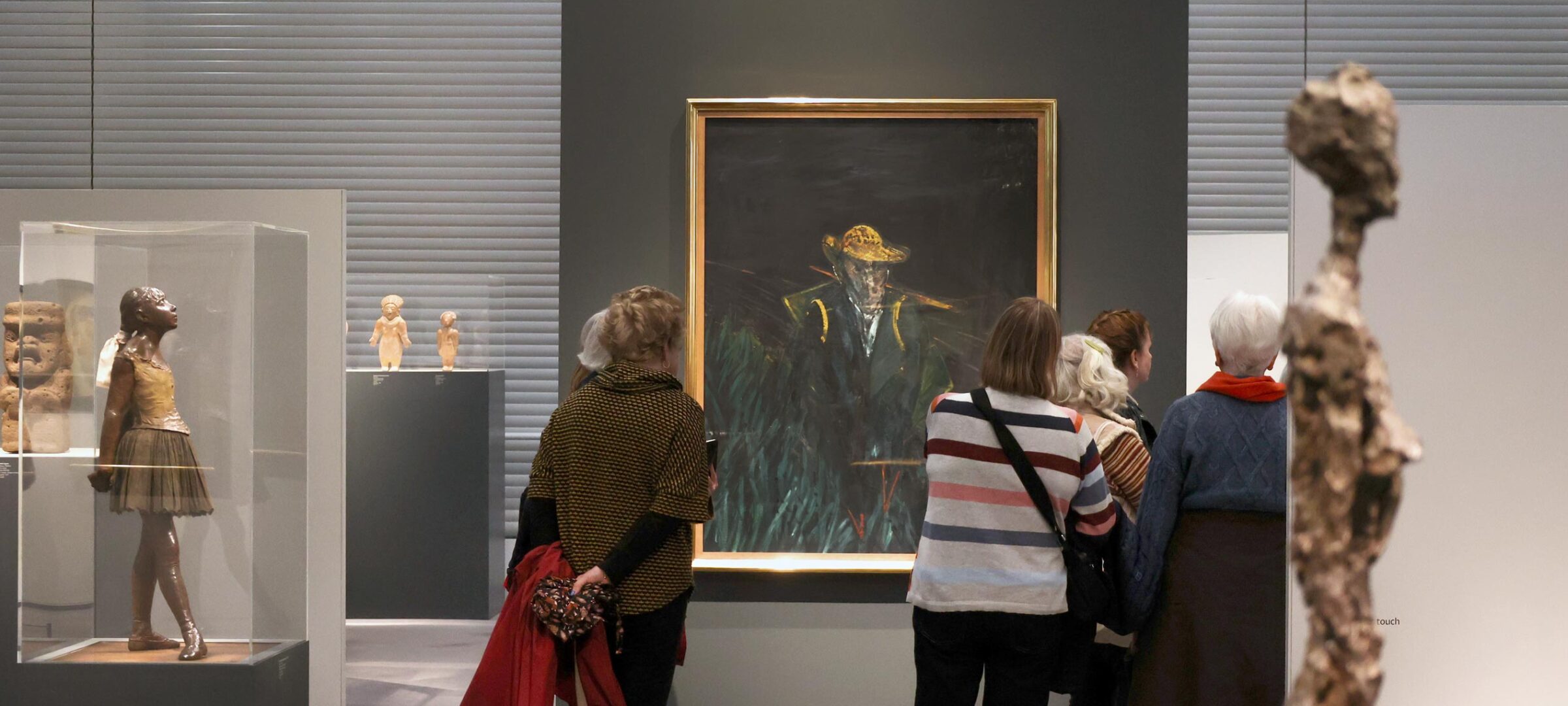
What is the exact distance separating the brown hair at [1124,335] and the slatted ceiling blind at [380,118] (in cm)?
431

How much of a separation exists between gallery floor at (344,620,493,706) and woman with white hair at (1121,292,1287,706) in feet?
11.0

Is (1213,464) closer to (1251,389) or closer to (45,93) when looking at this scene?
(1251,389)

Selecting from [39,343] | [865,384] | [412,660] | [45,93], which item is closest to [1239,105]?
[865,384]

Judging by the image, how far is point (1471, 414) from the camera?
220 cm

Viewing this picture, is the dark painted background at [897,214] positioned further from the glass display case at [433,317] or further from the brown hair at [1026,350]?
the glass display case at [433,317]

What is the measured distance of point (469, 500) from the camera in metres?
5.79

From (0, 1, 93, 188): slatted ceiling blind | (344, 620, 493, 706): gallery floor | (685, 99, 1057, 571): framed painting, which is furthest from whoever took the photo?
(0, 1, 93, 188): slatted ceiling blind

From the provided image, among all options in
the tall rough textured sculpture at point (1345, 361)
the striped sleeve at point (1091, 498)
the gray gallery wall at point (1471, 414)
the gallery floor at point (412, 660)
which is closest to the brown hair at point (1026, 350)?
the striped sleeve at point (1091, 498)

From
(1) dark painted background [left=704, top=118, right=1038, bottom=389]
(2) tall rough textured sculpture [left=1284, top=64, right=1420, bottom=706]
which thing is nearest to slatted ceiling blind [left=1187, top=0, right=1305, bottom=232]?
(1) dark painted background [left=704, top=118, right=1038, bottom=389]

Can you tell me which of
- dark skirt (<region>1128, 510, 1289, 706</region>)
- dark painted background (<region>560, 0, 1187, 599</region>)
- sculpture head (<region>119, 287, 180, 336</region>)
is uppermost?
dark painted background (<region>560, 0, 1187, 599</region>)

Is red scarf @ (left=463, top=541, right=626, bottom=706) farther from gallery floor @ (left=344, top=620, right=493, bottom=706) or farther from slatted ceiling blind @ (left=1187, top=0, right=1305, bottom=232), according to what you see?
slatted ceiling blind @ (left=1187, top=0, right=1305, bottom=232)

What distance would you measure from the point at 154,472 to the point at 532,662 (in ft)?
5.83

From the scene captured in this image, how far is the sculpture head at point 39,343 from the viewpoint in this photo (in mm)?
3652

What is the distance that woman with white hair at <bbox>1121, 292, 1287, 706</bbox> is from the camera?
2.54m
